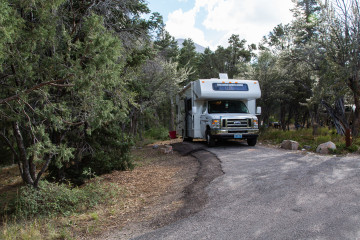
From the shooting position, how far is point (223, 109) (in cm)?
1364

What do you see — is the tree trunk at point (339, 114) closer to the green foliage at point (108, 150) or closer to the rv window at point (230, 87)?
the rv window at point (230, 87)

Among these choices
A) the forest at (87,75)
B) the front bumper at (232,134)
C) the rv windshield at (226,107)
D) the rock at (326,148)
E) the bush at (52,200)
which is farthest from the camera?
the rv windshield at (226,107)

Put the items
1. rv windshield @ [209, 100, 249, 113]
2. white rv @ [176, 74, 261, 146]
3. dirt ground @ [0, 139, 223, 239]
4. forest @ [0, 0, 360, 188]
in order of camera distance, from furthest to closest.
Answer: rv windshield @ [209, 100, 249, 113] → white rv @ [176, 74, 261, 146] → forest @ [0, 0, 360, 188] → dirt ground @ [0, 139, 223, 239]

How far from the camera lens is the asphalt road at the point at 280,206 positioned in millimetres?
4051

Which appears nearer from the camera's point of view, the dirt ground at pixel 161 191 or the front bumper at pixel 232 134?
the dirt ground at pixel 161 191

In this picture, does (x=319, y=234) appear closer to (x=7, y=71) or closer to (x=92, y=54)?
(x=92, y=54)

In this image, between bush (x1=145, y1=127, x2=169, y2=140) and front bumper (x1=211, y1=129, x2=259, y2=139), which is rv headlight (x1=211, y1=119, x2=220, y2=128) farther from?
bush (x1=145, y1=127, x2=169, y2=140)

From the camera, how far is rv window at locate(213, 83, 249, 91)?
13443 mm

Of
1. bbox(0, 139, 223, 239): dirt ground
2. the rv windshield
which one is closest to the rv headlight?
the rv windshield

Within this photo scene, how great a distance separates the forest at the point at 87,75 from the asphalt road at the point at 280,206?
296 centimetres

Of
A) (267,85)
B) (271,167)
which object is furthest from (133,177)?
(267,85)

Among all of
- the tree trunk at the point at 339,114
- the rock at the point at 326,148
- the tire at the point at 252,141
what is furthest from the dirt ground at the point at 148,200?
the tree trunk at the point at 339,114

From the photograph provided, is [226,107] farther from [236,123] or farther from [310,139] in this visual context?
[310,139]

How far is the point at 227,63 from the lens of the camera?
4019 centimetres
